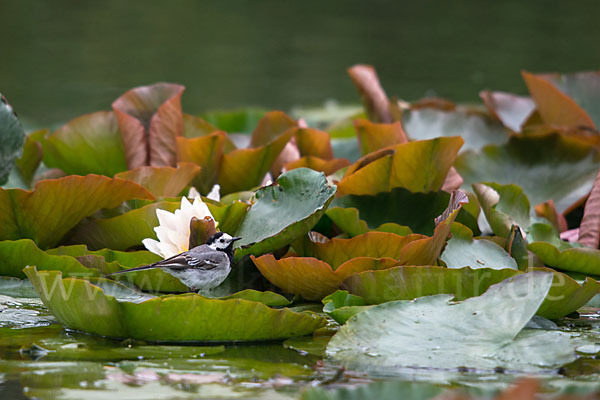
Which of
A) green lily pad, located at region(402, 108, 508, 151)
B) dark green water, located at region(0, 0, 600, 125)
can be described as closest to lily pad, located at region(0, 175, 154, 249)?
green lily pad, located at region(402, 108, 508, 151)

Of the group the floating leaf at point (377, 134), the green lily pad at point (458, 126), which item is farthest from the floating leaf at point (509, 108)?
the floating leaf at point (377, 134)

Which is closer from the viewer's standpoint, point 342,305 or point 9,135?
point 342,305

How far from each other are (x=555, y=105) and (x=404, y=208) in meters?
1.04

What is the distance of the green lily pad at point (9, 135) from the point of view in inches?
85.2

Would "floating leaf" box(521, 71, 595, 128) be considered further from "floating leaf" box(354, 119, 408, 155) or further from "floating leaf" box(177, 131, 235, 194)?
"floating leaf" box(177, 131, 235, 194)

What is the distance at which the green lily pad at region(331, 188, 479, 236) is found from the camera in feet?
6.95

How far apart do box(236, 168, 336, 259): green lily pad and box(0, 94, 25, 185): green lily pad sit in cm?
71

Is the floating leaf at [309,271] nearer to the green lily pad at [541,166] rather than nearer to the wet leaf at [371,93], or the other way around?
the green lily pad at [541,166]

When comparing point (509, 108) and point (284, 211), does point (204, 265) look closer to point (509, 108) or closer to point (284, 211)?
point (284, 211)

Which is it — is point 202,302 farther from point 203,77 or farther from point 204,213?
point 203,77

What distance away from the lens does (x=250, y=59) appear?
30.5ft

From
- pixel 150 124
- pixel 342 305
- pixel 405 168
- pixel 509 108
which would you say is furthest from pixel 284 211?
pixel 509 108

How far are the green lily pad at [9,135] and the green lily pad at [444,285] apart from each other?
41.4 inches

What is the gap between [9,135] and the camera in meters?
2.17
